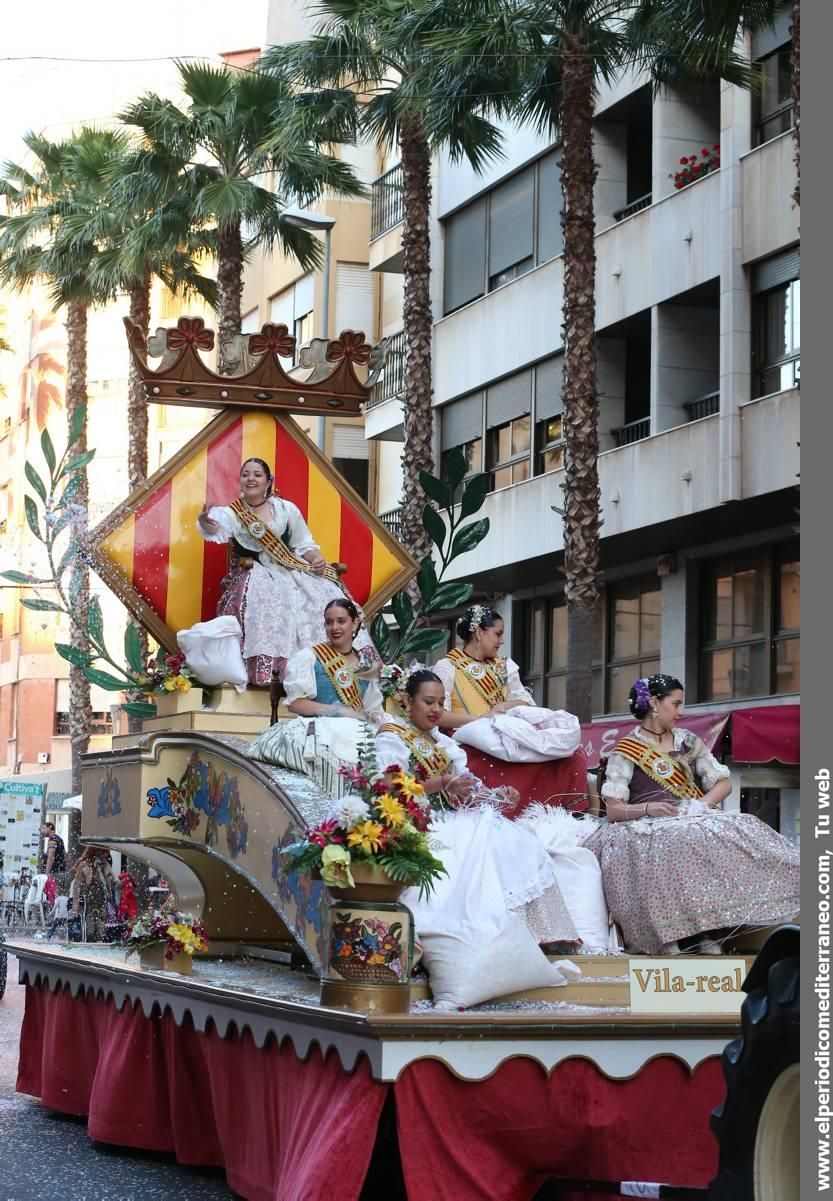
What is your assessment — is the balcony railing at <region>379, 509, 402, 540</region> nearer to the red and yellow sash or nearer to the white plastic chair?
the white plastic chair

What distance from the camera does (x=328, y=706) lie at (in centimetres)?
960

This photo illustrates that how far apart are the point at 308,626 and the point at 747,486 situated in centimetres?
1403

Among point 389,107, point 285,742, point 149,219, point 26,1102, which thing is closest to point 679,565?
point 389,107

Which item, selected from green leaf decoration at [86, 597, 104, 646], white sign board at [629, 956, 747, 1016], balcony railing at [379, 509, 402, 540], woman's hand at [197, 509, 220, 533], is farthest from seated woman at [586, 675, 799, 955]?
balcony railing at [379, 509, 402, 540]

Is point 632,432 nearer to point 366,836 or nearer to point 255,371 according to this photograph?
point 255,371

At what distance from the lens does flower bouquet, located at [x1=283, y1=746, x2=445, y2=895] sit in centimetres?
724

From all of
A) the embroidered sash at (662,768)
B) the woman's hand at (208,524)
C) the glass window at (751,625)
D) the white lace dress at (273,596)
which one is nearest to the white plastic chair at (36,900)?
the glass window at (751,625)

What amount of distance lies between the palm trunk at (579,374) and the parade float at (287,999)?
10.3m

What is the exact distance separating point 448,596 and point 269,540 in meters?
1.76

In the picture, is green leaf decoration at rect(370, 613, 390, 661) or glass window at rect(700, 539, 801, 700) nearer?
green leaf decoration at rect(370, 613, 390, 661)

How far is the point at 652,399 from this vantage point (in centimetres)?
2661

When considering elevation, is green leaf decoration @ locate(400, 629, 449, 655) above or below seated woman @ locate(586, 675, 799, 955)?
above

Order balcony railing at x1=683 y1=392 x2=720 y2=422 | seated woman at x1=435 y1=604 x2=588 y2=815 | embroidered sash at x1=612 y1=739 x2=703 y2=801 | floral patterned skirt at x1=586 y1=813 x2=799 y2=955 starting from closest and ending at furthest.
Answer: floral patterned skirt at x1=586 y1=813 x2=799 y2=955, embroidered sash at x1=612 y1=739 x2=703 y2=801, seated woman at x1=435 y1=604 x2=588 y2=815, balcony railing at x1=683 y1=392 x2=720 y2=422

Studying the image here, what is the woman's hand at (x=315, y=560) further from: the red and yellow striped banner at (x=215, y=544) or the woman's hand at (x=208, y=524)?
the red and yellow striped banner at (x=215, y=544)
